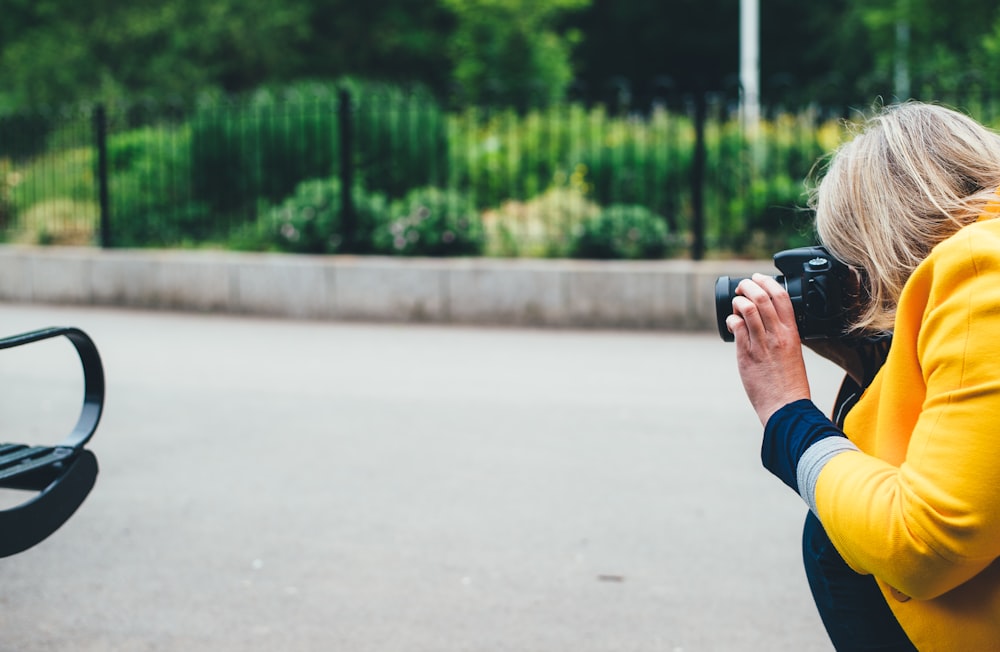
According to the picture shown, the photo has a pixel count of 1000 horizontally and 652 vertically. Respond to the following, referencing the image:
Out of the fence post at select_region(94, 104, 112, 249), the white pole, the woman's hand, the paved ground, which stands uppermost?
the white pole

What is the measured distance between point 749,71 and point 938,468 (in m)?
21.4

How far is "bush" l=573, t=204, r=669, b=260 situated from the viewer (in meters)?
10.0

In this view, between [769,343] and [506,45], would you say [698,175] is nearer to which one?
[769,343]

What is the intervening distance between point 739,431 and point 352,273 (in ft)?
16.1

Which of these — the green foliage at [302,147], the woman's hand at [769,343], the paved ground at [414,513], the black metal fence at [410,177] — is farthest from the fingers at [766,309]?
the green foliage at [302,147]

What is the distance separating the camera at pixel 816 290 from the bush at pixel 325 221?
9.09 m

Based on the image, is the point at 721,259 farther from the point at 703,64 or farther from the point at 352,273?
the point at 703,64

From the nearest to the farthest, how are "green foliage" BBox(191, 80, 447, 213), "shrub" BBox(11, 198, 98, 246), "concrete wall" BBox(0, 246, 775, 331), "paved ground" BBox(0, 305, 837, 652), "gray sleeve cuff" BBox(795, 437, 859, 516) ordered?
"gray sleeve cuff" BBox(795, 437, 859, 516) → "paved ground" BBox(0, 305, 837, 652) → "concrete wall" BBox(0, 246, 775, 331) → "green foliage" BBox(191, 80, 447, 213) → "shrub" BBox(11, 198, 98, 246)

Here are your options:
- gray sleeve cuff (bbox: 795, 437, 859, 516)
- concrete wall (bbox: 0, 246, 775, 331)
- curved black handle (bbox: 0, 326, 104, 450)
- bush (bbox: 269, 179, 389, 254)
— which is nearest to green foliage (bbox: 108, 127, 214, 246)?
concrete wall (bbox: 0, 246, 775, 331)

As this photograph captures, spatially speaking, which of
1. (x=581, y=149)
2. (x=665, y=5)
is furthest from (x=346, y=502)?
(x=665, y=5)

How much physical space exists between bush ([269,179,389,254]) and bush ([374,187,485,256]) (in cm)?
31

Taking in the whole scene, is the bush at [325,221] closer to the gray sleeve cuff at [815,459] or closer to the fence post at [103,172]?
the fence post at [103,172]

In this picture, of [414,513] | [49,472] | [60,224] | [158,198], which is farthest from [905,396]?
[60,224]

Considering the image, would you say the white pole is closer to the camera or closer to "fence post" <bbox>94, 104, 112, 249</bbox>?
"fence post" <bbox>94, 104, 112, 249</bbox>
